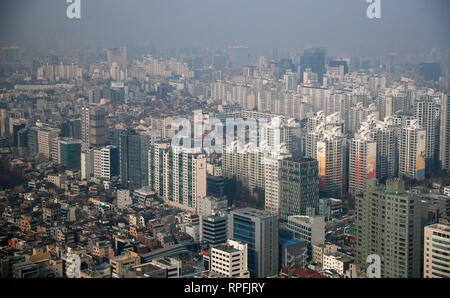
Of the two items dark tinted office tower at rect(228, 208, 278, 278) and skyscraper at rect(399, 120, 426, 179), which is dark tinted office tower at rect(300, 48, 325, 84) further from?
dark tinted office tower at rect(228, 208, 278, 278)

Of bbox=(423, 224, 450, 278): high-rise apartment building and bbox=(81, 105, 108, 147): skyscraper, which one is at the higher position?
bbox=(81, 105, 108, 147): skyscraper

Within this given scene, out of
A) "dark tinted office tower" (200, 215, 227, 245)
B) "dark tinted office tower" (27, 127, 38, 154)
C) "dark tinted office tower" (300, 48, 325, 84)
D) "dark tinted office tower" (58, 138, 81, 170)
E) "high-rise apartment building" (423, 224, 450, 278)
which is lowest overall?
"dark tinted office tower" (200, 215, 227, 245)

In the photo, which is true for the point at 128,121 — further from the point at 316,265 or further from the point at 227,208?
the point at 316,265

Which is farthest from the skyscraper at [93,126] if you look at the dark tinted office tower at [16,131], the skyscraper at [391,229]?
the skyscraper at [391,229]

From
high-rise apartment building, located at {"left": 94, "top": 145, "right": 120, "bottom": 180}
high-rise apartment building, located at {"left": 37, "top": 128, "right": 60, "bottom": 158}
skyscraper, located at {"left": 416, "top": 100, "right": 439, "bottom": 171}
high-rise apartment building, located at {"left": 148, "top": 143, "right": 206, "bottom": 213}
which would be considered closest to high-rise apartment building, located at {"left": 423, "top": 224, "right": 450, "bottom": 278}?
high-rise apartment building, located at {"left": 148, "top": 143, "right": 206, "bottom": 213}

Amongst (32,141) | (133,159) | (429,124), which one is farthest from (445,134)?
(32,141)

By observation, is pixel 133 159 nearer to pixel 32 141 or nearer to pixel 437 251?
pixel 32 141
